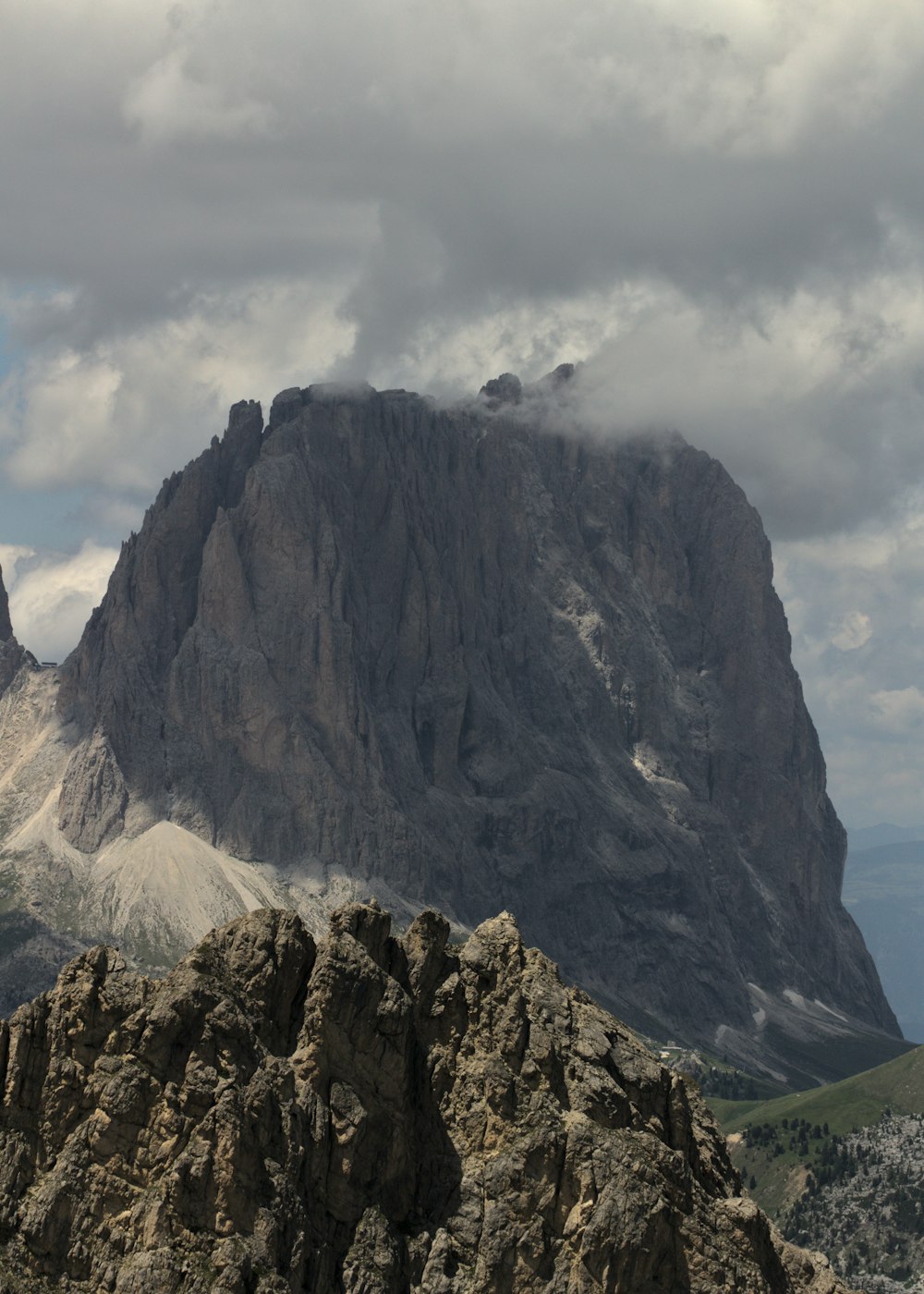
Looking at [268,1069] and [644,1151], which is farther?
[644,1151]

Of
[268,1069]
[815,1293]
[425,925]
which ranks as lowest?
[815,1293]

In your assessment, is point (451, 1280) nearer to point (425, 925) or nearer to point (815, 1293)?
point (425, 925)

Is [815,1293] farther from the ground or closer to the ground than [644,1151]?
closer to the ground

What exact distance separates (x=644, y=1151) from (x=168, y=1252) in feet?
66.5

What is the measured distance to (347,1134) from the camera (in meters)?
74.6

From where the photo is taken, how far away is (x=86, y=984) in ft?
240

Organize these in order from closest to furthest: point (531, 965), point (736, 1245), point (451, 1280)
A: 1. point (451, 1280)
2. point (736, 1245)
3. point (531, 965)

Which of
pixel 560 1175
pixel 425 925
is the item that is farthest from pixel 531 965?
pixel 560 1175

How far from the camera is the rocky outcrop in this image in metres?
69.9

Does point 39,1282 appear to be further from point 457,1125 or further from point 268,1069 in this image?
point 457,1125

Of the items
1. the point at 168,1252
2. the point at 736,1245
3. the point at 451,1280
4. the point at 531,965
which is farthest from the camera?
the point at 531,965

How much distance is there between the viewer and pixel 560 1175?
77062mm

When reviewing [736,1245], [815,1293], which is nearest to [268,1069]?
[736,1245]

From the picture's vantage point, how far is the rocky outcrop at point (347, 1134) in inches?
2753
